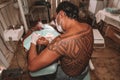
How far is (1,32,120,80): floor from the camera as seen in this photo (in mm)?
1657

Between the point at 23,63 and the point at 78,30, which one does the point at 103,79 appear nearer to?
the point at 78,30

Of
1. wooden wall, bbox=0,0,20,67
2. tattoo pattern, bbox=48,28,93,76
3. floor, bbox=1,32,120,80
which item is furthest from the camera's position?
floor, bbox=1,32,120,80

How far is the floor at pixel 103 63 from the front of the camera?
166cm

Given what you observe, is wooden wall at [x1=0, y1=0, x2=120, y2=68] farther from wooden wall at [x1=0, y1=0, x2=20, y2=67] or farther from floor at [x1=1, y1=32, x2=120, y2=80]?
floor at [x1=1, y1=32, x2=120, y2=80]

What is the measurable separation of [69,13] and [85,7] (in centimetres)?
280

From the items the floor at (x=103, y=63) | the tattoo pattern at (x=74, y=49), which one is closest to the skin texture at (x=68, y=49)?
the tattoo pattern at (x=74, y=49)

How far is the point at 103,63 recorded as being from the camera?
6.23 ft

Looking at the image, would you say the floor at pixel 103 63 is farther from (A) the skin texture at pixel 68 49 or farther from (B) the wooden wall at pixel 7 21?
(A) the skin texture at pixel 68 49

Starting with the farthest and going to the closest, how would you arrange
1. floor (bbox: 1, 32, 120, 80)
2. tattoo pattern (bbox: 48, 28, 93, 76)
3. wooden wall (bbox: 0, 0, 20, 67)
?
floor (bbox: 1, 32, 120, 80)
wooden wall (bbox: 0, 0, 20, 67)
tattoo pattern (bbox: 48, 28, 93, 76)

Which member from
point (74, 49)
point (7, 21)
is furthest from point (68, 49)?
point (7, 21)

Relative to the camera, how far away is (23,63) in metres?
1.84

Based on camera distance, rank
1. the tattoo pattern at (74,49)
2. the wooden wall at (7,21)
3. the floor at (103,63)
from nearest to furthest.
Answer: the tattoo pattern at (74,49) < the wooden wall at (7,21) < the floor at (103,63)

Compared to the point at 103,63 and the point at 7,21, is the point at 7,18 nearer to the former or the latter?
the point at 7,21

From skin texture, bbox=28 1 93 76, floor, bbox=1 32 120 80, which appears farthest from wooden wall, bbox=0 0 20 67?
skin texture, bbox=28 1 93 76
